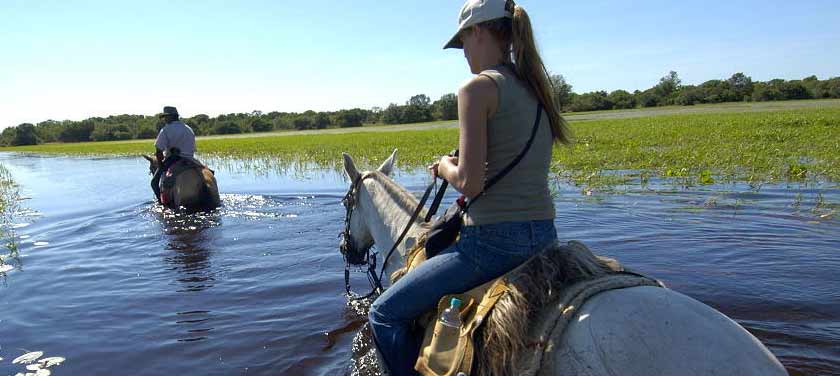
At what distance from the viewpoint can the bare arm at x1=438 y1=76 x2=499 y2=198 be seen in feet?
8.19

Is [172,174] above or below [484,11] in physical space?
below

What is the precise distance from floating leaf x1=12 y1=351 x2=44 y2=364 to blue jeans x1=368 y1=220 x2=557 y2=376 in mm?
4366

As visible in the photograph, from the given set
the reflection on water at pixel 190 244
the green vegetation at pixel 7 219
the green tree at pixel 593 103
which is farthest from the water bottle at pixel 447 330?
the green tree at pixel 593 103

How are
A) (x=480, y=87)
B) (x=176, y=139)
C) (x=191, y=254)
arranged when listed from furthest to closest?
(x=176, y=139), (x=191, y=254), (x=480, y=87)

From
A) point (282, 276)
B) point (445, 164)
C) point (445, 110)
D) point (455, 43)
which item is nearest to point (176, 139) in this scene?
point (282, 276)

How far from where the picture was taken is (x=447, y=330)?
2846 mm

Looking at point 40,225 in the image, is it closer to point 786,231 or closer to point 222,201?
point 222,201

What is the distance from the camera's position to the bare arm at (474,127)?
250 centimetres

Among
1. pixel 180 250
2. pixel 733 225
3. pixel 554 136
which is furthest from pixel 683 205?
pixel 180 250

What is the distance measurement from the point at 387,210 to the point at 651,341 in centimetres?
230

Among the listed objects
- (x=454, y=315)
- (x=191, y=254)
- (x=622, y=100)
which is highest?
(x=622, y=100)

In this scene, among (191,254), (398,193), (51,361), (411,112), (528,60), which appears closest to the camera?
(528,60)

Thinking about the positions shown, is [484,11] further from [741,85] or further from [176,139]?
[741,85]

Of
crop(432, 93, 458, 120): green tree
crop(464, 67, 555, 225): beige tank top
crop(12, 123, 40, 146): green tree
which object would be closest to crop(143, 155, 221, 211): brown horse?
crop(464, 67, 555, 225): beige tank top
